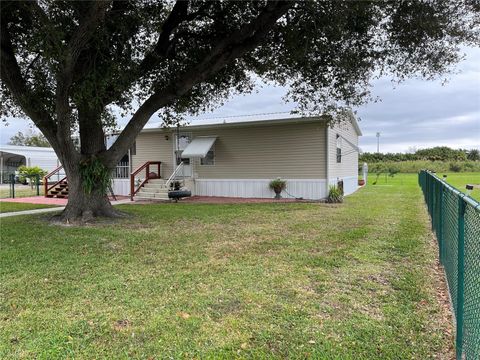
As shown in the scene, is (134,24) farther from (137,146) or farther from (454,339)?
(137,146)

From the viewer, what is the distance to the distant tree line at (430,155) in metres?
45.6

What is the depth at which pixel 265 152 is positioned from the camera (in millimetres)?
15930

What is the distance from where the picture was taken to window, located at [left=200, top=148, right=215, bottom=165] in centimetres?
1711

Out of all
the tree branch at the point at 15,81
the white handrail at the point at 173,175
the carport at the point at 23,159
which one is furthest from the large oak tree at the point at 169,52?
the carport at the point at 23,159

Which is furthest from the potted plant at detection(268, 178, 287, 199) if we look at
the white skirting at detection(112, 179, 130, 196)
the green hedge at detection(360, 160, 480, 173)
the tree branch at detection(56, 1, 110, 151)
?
the green hedge at detection(360, 160, 480, 173)

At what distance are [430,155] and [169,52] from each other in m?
46.3

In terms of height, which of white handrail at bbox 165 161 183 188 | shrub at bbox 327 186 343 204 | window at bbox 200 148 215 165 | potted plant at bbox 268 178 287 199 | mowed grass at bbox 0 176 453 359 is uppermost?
window at bbox 200 148 215 165

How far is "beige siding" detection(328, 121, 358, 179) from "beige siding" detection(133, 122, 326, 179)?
0.70 meters

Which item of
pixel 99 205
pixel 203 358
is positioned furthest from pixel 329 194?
pixel 203 358

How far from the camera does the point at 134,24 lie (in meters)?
9.05

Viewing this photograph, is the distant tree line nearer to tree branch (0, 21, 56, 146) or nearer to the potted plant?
the potted plant

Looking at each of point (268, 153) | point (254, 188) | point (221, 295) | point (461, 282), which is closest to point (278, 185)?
point (254, 188)

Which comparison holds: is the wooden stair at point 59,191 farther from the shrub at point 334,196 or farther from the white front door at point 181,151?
the shrub at point 334,196

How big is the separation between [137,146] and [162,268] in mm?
14101
